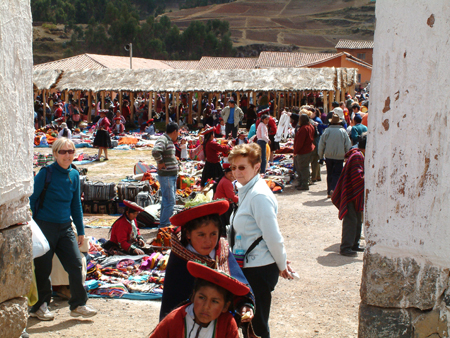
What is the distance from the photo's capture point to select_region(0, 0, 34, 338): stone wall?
8.73 ft

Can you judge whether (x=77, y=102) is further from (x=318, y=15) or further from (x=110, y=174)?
(x=318, y=15)

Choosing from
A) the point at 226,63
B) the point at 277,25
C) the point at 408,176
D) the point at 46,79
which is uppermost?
the point at 277,25

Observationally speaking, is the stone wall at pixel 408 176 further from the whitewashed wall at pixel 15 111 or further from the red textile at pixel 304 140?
the red textile at pixel 304 140

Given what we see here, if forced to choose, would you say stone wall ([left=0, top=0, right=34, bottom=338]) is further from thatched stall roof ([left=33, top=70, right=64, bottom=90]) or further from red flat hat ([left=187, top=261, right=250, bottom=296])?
thatched stall roof ([left=33, top=70, right=64, bottom=90])

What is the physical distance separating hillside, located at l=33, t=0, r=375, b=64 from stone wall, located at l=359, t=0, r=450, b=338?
72.6m

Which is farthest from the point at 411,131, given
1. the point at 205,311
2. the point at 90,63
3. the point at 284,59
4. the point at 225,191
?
the point at 284,59

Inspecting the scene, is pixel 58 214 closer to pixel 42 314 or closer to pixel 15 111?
pixel 42 314

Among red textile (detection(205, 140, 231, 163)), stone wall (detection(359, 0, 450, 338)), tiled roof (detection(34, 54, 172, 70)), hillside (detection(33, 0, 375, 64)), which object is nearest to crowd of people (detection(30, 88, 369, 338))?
stone wall (detection(359, 0, 450, 338))

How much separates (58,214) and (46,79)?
2436cm

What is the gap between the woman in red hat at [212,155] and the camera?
9023 mm

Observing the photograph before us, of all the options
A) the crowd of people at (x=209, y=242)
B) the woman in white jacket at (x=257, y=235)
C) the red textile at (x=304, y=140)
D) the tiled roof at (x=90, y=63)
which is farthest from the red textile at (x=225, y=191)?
the tiled roof at (x=90, y=63)

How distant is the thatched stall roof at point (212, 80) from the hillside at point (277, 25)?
155 feet

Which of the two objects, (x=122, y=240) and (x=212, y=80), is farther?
(x=212, y=80)

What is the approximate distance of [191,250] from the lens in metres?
2.81
